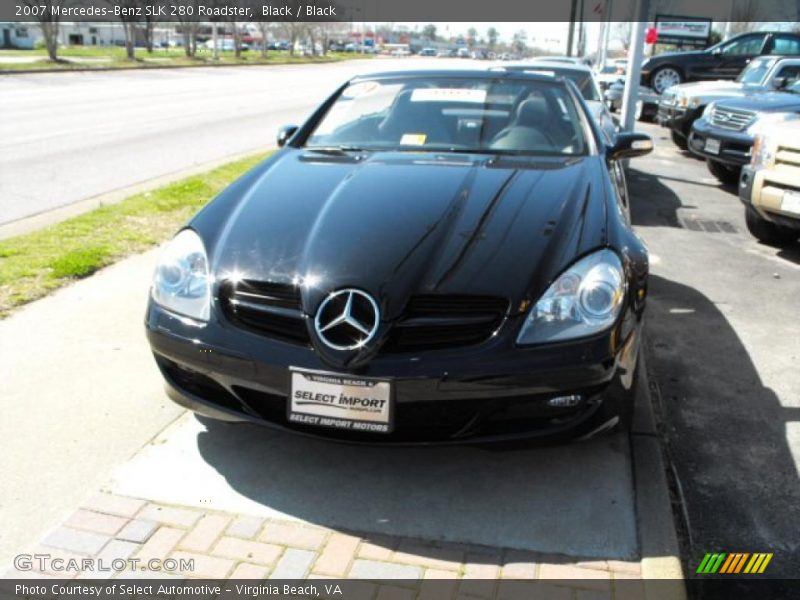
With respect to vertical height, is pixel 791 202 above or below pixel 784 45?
below

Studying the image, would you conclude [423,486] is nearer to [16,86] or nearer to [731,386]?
[731,386]

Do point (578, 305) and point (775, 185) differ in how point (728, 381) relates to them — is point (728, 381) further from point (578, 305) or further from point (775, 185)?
point (775, 185)

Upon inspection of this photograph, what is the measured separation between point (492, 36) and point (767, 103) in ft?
437

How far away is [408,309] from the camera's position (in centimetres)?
271

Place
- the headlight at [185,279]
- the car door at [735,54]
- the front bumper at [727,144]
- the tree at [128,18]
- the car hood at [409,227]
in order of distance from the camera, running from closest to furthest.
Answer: the car hood at [409,227] < the headlight at [185,279] < the front bumper at [727,144] < the car door at [735,54] < the tree at [128,18]

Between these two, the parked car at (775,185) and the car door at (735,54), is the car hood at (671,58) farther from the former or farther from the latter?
the parked car at (775,185)

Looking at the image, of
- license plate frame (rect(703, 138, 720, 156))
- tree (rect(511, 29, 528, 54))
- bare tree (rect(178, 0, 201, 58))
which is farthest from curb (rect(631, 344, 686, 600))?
tree (rect(511, 29, 528, 54))

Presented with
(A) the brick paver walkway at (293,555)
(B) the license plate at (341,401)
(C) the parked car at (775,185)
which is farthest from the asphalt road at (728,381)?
(B) the license plate at (341,401)

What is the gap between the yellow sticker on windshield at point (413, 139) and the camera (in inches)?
165

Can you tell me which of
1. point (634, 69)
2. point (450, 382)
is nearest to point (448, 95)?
point (450, 382)

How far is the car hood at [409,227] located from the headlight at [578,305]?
56 mm

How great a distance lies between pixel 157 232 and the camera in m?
6.49

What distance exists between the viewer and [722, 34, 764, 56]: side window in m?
19.0

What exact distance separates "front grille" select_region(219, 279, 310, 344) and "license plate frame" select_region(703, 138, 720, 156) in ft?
28.5
